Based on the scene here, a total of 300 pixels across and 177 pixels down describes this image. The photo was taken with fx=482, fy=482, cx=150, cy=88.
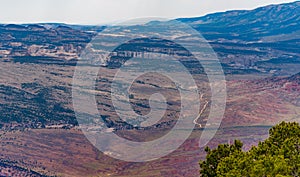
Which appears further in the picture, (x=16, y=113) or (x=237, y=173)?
(x=16, y=113)

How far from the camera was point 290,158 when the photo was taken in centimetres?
3619

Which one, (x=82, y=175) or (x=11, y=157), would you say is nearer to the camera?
(x=82, y=175)

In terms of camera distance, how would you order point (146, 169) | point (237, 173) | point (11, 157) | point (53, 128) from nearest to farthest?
1. point (237, 173)
2. point (146, 169)
3. point (11, 157)
4. point (53, 128)

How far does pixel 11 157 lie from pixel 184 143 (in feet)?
179

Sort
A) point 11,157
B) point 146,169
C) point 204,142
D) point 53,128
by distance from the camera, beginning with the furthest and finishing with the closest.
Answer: point 53,128 → point 204,142 → point 11,157 → point 146,169

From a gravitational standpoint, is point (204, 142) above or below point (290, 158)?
below

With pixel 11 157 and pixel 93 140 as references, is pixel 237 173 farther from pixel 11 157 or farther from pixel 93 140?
pixel 93 140

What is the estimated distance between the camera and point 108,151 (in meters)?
154

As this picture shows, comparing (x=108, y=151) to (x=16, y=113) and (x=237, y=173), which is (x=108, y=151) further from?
(x=237, y=173)

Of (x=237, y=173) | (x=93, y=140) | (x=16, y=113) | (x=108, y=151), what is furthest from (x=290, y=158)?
(x=16, y=113)

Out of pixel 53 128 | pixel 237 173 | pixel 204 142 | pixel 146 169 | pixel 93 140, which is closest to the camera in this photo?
pixel 237 173

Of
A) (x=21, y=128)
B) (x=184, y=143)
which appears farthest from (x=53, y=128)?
(x=184, y=143)

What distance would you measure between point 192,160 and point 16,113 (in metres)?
89.3

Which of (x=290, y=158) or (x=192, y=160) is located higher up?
(x=290, y=158)
